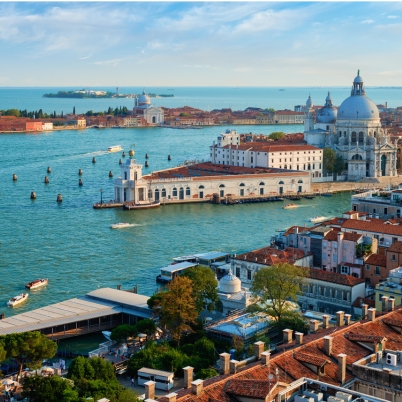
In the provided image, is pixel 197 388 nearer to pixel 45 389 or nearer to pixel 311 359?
pixel 311 359

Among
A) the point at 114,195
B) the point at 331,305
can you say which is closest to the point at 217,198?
the point at 114,195

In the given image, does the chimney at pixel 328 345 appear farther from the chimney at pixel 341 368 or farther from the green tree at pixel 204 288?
the green tree at pixel 204 288

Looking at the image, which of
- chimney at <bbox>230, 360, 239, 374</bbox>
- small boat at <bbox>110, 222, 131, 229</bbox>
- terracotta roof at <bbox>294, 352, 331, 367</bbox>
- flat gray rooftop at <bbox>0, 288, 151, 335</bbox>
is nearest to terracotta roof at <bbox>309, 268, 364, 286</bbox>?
flat gray rooftop at <bbox>0, 288, 151, 335</bbox>

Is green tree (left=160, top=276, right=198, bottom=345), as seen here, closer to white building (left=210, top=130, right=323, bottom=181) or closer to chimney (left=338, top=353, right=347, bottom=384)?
chimney (left=338, top=353, right=347, bottom=384)

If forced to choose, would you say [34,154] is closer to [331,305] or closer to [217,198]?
[217,198]

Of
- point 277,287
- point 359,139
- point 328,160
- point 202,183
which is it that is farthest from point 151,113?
point 277,287
